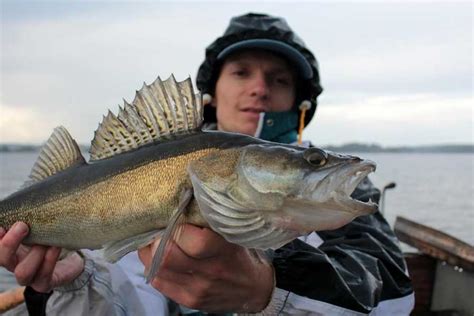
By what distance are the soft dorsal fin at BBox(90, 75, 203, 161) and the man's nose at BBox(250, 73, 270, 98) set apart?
1900 mm

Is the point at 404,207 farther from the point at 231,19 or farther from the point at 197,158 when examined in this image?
the point at 197,158

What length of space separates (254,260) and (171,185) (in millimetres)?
570

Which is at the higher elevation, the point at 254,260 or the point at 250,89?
the point at 250,89

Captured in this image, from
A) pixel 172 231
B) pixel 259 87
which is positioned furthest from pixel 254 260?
pixel 259 87

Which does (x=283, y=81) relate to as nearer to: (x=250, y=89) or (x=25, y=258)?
(x=250, y=89)

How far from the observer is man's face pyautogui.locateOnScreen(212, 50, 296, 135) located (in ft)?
14.7

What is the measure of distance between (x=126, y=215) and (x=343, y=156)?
1.02 m

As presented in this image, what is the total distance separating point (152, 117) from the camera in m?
2.59

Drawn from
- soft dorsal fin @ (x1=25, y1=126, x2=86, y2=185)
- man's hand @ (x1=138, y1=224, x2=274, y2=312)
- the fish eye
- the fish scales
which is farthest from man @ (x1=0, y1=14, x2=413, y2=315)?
the fish eye

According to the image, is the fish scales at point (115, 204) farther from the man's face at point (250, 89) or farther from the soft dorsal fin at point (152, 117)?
the man's face at point (250, 89)

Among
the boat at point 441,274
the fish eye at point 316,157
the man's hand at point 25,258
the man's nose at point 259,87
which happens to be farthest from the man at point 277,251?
the boat at point 441,274

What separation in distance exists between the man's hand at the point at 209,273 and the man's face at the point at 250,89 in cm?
207

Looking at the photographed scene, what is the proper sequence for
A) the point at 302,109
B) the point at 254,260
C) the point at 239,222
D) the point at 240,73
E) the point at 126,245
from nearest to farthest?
the point at 239,222 → the point at 126,245 → the point at 254,260 → the point at 240,73 → the point at 302,109

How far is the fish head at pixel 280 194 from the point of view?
2057 mm
